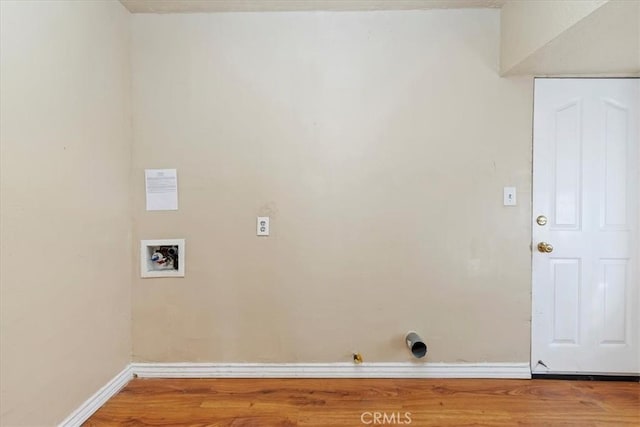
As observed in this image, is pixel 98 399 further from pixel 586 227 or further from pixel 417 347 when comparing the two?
pixel 586 227

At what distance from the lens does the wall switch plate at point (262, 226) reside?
1971 mm

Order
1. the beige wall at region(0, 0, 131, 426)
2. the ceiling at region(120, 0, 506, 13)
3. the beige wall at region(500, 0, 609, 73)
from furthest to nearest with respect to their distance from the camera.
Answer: the ceiling at region(120, 0, 506, 13) < the beige wall at region(500, 0, 609, 73) < the beige wall at region(0, 0, 131, 426)

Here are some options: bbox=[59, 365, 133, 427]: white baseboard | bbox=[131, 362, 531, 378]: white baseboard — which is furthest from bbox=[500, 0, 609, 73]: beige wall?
bbox=[59, 365, 133, 427]: white baseboard

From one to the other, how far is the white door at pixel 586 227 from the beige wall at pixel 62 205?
8.73 ft

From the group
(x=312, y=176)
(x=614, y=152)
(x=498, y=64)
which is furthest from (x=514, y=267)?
(x=312, y=176)

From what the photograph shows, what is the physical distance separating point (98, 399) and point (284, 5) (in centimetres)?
258

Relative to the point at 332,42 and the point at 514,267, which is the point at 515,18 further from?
the point at 514,267

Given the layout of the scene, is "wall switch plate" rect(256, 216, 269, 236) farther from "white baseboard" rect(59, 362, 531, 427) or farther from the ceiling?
the ceiling

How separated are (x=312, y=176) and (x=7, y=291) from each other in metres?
1.54

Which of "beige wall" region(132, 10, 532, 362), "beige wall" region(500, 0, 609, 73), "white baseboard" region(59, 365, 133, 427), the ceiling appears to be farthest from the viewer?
"beige wall" region(132, 10, 532, 362)

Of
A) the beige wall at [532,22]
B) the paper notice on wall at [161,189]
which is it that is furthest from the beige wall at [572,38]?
the paper notice on wall at [161,189]

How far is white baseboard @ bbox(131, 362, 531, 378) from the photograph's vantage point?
1958 mm

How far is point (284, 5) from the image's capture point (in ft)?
6.15

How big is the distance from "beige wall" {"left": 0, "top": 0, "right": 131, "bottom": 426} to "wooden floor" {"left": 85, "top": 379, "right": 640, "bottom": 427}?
369mm
